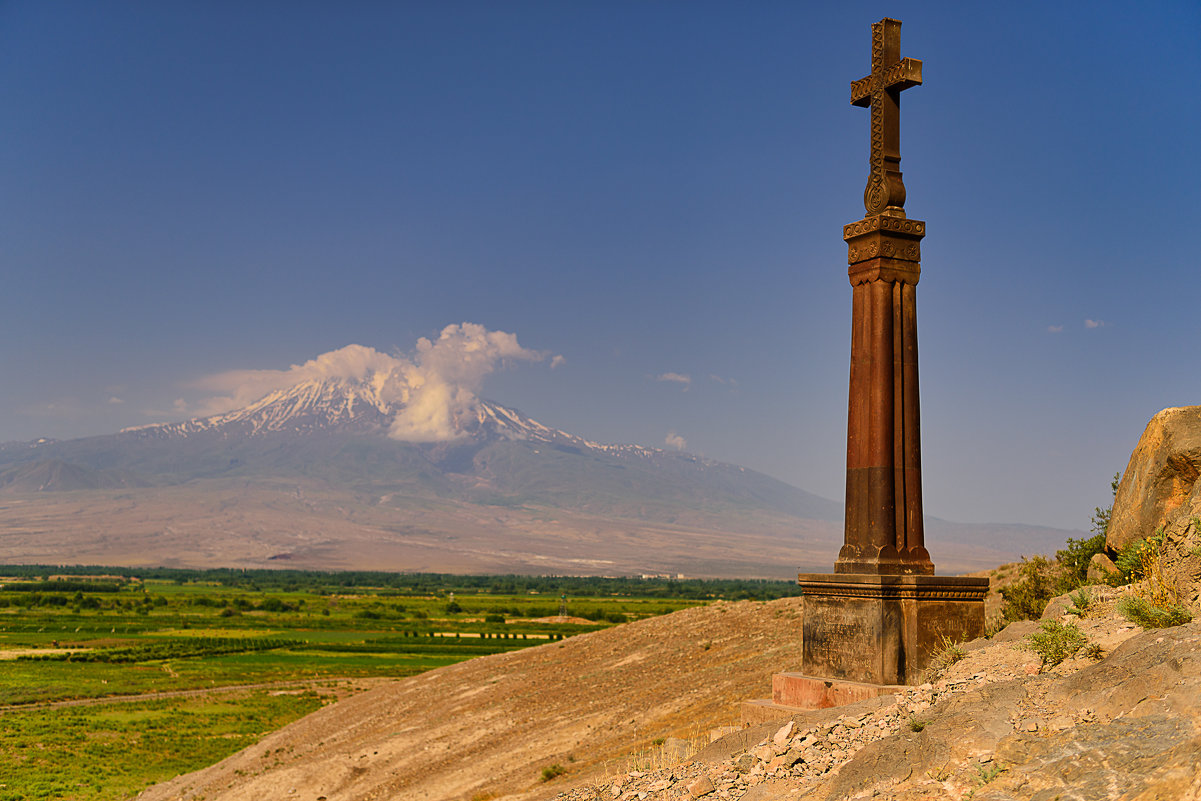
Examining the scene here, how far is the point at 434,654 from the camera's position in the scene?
73312 mm

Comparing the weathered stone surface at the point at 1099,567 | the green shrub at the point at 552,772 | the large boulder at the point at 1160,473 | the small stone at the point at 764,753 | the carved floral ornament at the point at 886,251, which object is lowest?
the green shrub at the point at 552,772

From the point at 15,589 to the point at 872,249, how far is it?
553 ft

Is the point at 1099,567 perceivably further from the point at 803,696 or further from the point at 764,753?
the point at 764,753

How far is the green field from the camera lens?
37.0 meters

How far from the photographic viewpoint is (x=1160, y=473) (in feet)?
36.1

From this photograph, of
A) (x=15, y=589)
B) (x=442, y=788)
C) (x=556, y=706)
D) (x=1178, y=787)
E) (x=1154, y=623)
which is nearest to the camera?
(x=1178, y=787)

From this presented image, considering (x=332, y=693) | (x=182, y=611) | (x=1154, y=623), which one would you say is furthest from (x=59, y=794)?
(x=182, y=611)

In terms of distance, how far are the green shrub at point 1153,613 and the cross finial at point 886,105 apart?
5859mm

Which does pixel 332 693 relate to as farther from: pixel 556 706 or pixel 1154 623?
pixel 1154 623

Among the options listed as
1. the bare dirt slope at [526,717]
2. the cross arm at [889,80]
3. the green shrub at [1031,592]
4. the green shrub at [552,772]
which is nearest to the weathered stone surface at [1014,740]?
the green shrub at [1031,592]

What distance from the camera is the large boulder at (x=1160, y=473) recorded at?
10734mm

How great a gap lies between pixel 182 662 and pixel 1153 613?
72.9 metres

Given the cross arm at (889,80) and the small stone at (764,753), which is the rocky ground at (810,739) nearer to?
the small stone at (764,753)

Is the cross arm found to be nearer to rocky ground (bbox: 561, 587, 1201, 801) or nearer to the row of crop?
rocky ground (bbox: 561, 587, 1201, 801)
